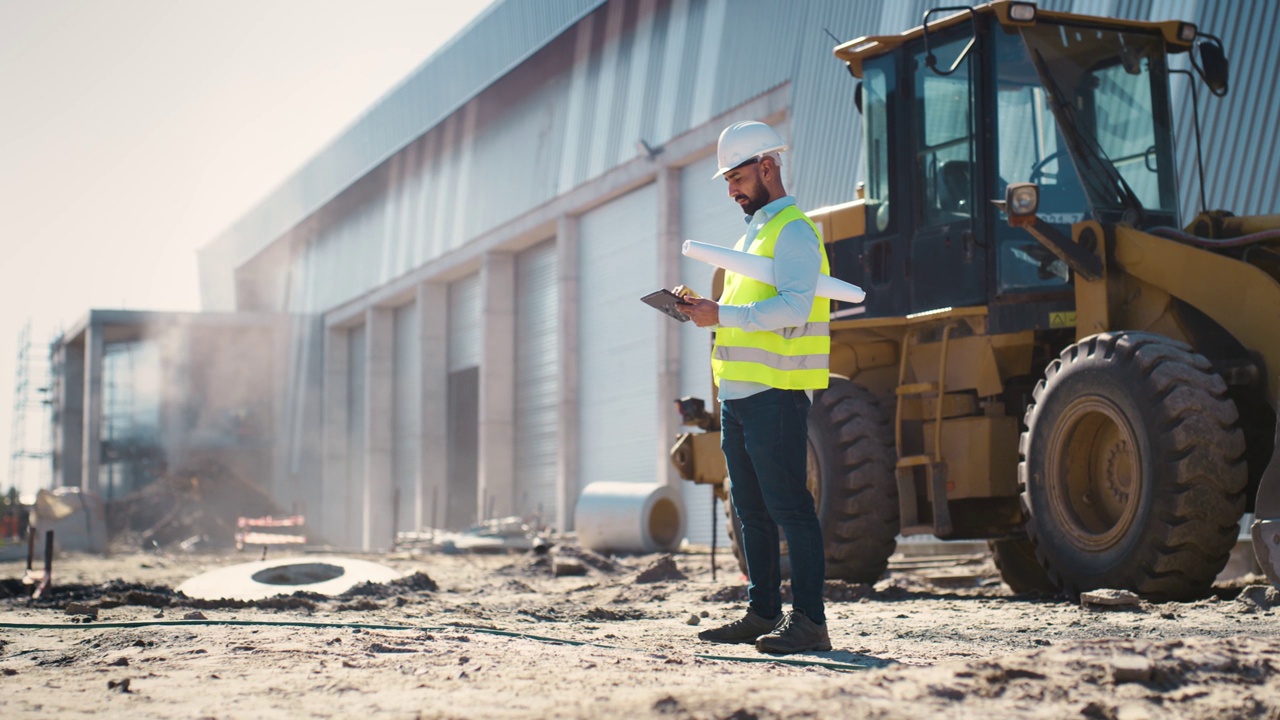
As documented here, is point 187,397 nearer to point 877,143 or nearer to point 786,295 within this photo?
point 877,143

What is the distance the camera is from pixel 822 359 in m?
5.66

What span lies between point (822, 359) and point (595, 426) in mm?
20355

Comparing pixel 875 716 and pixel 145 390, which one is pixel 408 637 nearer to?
pixel 875 716

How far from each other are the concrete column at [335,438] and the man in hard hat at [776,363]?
3546 cm

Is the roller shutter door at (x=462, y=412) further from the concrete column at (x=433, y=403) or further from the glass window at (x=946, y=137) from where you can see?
the glass window at (x=946, y=137)

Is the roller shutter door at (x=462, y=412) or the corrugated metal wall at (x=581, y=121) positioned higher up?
the corrugated metal wall at (x=581, y=121)

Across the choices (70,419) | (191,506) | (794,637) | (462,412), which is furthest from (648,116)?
(70,419)

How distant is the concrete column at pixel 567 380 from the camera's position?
2631 cm

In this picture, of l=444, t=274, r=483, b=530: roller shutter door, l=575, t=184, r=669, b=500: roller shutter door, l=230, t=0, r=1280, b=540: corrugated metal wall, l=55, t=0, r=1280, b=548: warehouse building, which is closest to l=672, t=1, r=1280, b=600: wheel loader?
l=230, t=0, r=1280, b=540: corrugated metal wall

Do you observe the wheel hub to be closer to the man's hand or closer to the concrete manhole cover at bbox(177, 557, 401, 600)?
the man's hand

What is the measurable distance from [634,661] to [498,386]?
24858 mm

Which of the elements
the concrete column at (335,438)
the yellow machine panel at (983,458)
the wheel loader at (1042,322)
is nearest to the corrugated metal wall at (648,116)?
the concrete column at (335,438)

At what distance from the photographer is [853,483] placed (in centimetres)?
898

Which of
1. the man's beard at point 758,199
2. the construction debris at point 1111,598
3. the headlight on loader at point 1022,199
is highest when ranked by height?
Answer: the headlight on loader at point 1022,199
